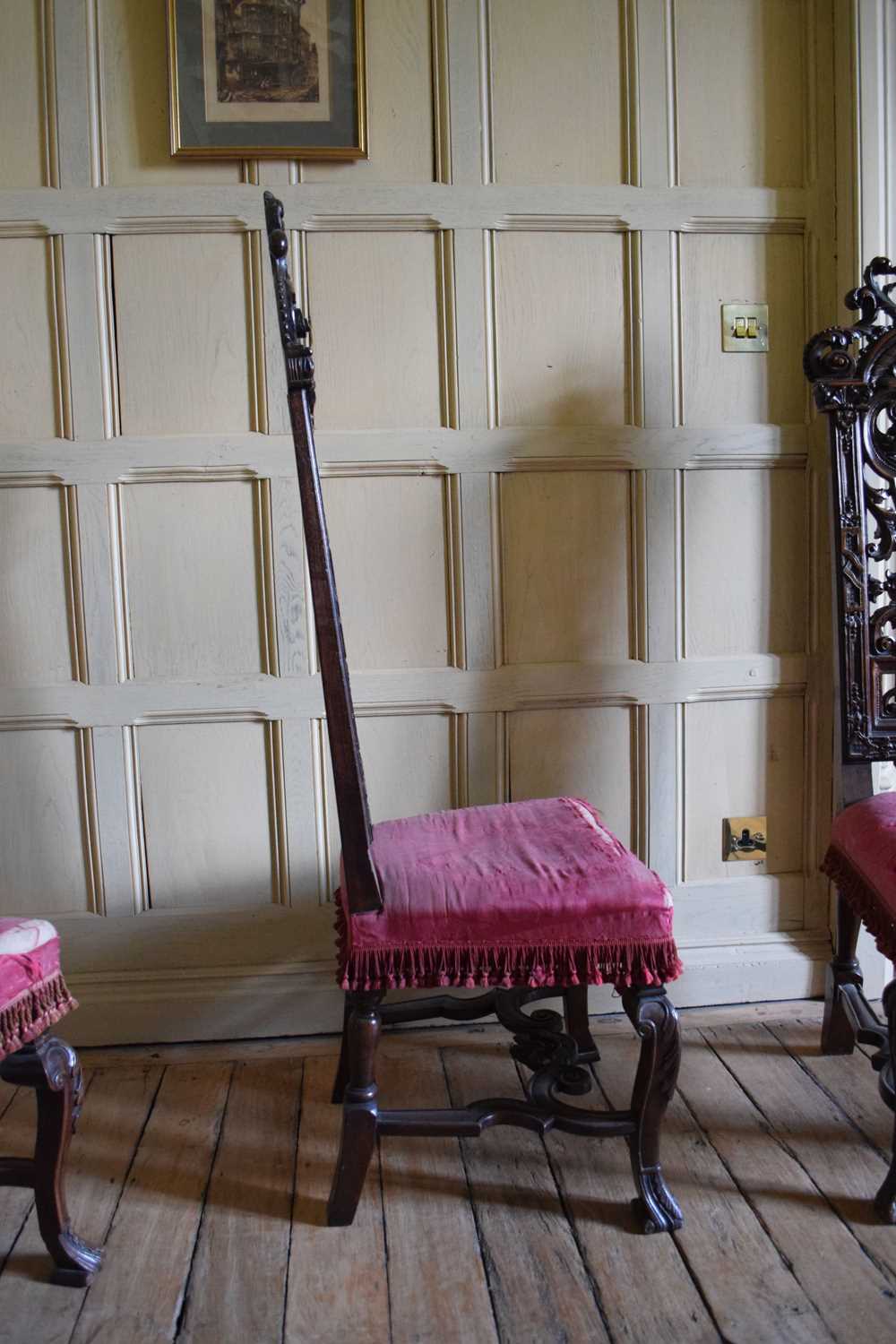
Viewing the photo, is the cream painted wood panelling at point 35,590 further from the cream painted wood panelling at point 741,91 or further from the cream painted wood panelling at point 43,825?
the cream painted wood panelling at point 741,91

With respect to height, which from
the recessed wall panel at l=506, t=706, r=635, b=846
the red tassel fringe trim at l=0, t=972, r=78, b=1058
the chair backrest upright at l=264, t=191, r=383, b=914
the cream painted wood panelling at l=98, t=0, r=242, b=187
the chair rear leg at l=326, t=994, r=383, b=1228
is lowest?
the chair rear leg at l=326, t=994, r=383, b=1228

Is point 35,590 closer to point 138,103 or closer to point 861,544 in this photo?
point 138,103

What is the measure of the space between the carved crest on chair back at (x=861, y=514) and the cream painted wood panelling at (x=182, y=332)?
1.04 m

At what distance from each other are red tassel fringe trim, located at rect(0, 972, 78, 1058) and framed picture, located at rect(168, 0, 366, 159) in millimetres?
1466

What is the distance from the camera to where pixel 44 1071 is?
51.4 inches

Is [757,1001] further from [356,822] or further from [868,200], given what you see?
[868,200]

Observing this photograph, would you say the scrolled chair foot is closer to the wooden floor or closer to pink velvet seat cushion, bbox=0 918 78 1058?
the wooden floor

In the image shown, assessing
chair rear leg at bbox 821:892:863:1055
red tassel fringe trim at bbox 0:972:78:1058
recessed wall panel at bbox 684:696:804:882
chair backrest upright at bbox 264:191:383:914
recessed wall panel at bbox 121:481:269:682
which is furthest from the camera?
recessed wall panel at bbox 684:696:804:882

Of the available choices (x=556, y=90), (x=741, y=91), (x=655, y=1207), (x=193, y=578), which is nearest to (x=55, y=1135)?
(x=655, y=1207)

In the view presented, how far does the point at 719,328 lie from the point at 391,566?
2.64 feet

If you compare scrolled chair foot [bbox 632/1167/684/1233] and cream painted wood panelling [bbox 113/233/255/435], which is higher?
cream painted wood panelling [bbox 113/233/255/435]

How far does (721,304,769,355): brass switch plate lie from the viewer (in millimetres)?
1998

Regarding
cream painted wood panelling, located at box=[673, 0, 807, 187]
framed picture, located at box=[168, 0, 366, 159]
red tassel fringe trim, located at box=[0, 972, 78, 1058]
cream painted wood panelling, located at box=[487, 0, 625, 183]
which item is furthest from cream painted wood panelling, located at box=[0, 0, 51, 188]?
red tassel fringe trim, located at box=[0, 972, 78, 1058]

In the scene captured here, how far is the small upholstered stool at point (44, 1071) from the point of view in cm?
128
